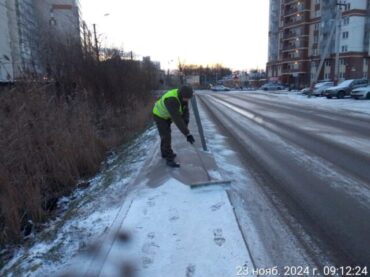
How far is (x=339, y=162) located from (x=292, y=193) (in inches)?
105

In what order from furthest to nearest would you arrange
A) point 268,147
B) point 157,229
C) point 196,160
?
point 268,147 → point 196,160 → point 157,229

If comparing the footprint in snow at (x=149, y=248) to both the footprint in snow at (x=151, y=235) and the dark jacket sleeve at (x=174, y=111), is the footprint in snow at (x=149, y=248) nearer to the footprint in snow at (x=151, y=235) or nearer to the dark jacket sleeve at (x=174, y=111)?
the footprint in snow at (x=151, y=235)

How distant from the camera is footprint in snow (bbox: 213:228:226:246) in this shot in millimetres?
4262

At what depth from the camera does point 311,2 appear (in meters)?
87.2

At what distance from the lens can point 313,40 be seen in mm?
86812

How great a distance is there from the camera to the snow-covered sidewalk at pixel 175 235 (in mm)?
3857

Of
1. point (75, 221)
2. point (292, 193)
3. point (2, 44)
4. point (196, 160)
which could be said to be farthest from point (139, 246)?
point (2, 44)

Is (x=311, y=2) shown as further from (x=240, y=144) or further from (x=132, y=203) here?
(x=132, y=203)

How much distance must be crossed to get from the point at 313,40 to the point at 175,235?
90.6 meters

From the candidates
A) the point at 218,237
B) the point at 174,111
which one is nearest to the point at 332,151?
the point at 174,111

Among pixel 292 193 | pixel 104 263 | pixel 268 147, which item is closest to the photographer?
pixel 104 263

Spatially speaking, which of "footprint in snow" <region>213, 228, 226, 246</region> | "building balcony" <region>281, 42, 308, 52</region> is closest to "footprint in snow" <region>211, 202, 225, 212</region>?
"footprint in snow" <region>213, 228, 226, 246</region>

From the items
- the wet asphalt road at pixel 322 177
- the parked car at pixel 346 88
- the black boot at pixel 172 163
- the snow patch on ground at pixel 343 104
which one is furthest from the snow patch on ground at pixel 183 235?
the parked car at pixel 346 88

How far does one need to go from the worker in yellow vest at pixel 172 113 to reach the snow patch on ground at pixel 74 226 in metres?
0.78
